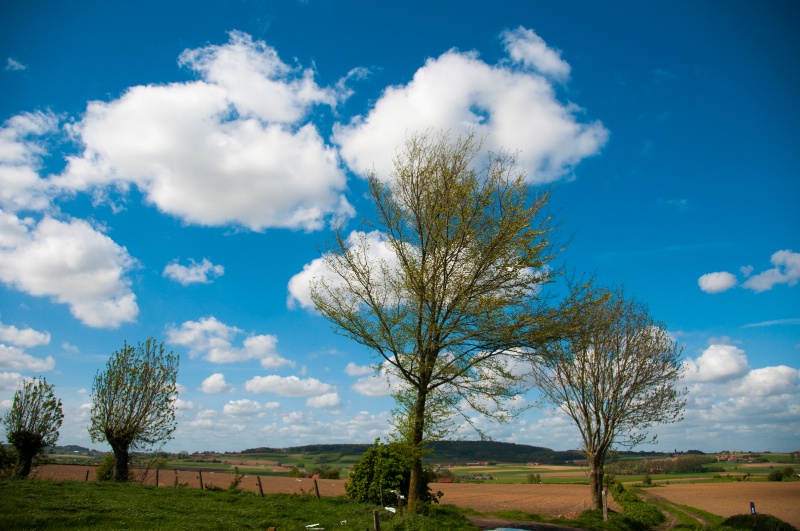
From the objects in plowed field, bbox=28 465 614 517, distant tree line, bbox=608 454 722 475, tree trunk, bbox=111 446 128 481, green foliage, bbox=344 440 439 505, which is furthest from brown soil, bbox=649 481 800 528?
distant tree line, bbox=608 454 722 475

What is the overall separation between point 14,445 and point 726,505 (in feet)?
170

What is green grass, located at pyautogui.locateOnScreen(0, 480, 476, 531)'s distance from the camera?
529 inches

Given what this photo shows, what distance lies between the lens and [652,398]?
24.5 metres

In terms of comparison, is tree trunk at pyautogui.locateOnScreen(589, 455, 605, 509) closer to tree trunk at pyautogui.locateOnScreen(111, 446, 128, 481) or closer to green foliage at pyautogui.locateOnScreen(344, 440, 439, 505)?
green foliage at pyautogui.locateOnScreen(344, 440, 439, 505)

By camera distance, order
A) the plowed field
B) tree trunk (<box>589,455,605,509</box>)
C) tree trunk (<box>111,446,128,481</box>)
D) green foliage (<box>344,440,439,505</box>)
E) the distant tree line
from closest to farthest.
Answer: green foliage (<box>344,440,439,505</box>), tree trunk (<box>589,455,605,509</box>), tree trunk (<box>111,446,128,481</box>), the plowed field, the distant tree line

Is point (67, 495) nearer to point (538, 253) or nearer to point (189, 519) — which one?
point (189, 519)

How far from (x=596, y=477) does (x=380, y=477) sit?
11943mm

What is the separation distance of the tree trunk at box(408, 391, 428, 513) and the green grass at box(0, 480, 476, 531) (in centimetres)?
77

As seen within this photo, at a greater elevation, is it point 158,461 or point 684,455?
point 158,461

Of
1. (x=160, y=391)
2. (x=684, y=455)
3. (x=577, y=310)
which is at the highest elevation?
(x=577, y=310)

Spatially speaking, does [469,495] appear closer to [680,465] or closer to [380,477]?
[380,477]

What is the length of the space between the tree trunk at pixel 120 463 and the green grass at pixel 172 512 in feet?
24.0

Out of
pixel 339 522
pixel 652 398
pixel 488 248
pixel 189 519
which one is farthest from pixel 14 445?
pixel 652 398

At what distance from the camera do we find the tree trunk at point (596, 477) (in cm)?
2498
